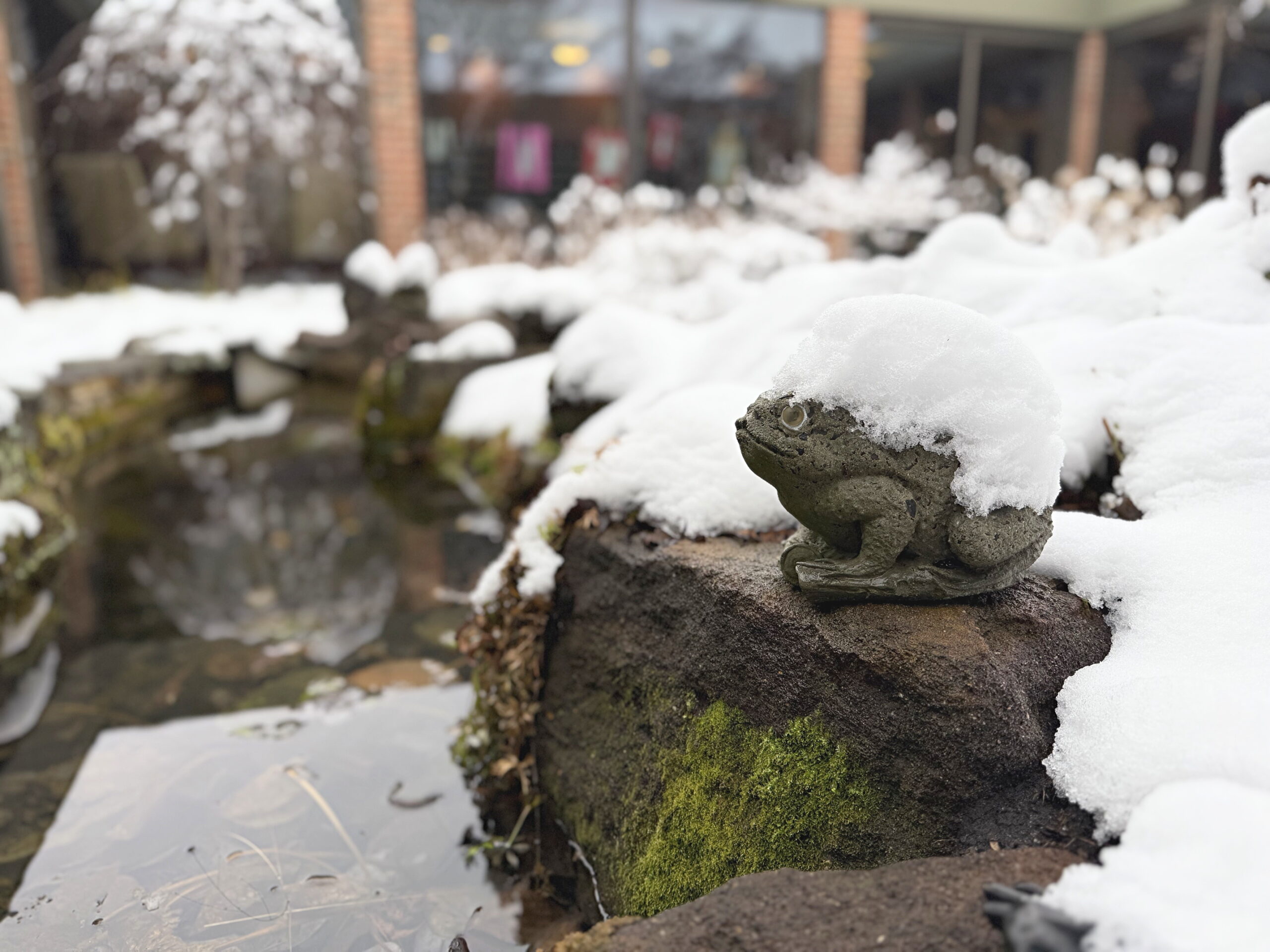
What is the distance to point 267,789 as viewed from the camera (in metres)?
2.74

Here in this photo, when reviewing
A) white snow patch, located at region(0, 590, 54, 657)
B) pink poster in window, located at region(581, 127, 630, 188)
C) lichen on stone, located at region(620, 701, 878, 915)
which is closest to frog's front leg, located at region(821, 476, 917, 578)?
lichen on stone, located at region(620, 701, 878, 915)

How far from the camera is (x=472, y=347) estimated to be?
636cm

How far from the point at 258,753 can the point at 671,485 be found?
1691 mm

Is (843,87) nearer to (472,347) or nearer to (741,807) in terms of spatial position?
(472,347)

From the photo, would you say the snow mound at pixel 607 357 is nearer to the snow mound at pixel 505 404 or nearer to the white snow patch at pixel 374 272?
the snow mound at pixel 505 404

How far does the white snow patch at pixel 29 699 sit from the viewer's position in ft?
10.0

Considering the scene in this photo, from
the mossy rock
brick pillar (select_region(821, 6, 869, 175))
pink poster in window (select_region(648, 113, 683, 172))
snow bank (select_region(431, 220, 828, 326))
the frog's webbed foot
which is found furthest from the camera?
brick pillar (select_region(821, 6, 869, 175))

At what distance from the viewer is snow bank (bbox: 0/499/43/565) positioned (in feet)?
12.6

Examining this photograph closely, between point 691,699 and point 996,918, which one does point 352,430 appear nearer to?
point 691,699

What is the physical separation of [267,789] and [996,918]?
2235 mm

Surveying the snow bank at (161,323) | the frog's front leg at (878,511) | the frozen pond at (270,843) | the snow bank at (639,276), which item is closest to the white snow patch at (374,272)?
the snow bank at (639,276)

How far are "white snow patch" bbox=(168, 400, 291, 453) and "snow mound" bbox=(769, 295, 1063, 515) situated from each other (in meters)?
6.31

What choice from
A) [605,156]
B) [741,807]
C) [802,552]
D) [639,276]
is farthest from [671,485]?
[605,156]

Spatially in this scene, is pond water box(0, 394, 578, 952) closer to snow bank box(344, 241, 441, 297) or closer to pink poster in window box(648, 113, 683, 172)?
snow bank box(344, 241, 441, 297)
